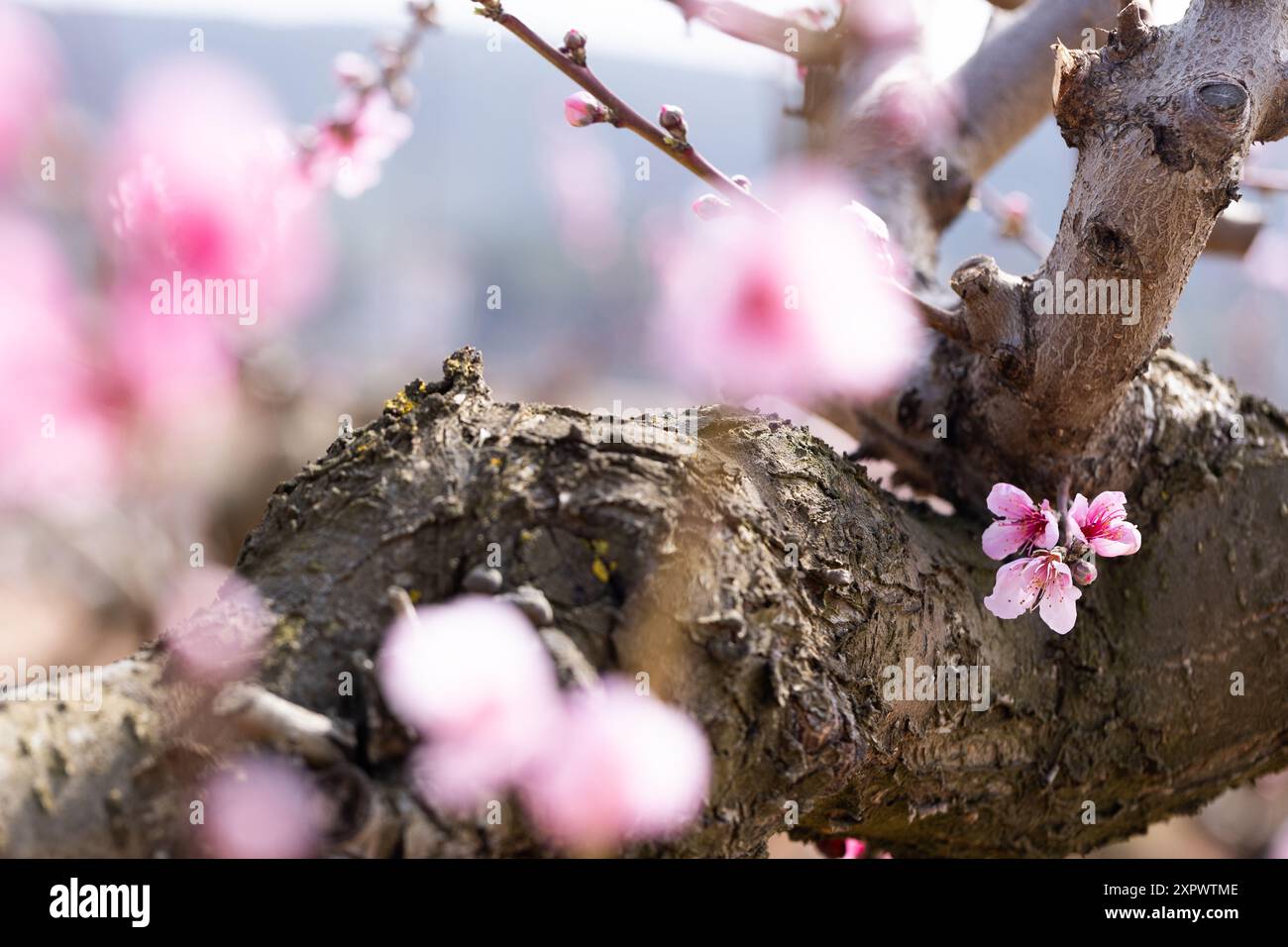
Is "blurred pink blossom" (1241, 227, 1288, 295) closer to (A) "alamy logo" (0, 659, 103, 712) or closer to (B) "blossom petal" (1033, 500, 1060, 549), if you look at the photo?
(B) "blossom petal" (1033, 500, 1060, 549)

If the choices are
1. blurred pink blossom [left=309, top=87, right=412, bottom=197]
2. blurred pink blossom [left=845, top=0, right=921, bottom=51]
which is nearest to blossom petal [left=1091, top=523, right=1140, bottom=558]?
blurred pink blossom [left=845, top=0, right=921, bottom=51]

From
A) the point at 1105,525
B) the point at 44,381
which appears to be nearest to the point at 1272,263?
the point at 1105,525

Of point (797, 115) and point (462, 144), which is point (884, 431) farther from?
point (462, 144)

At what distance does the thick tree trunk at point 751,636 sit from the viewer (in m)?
0.52

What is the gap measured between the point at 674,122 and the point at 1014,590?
1.48 ft

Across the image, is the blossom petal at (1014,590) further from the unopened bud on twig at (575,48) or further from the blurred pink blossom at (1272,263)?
the blurred pink blossom at (1272,263)

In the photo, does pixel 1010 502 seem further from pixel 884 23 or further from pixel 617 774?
pixel 884 23

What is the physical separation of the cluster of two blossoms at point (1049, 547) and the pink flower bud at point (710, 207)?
0.31m

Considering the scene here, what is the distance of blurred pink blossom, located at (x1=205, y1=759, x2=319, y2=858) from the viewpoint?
0.51 meters

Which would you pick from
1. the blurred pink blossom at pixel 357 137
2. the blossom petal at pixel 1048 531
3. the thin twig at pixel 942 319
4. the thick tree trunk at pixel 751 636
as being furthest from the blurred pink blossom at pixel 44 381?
the blossom petal at pixel 1048 531

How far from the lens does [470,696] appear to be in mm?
537

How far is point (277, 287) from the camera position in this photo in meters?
1.87

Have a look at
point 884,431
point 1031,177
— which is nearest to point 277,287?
point 884,431
